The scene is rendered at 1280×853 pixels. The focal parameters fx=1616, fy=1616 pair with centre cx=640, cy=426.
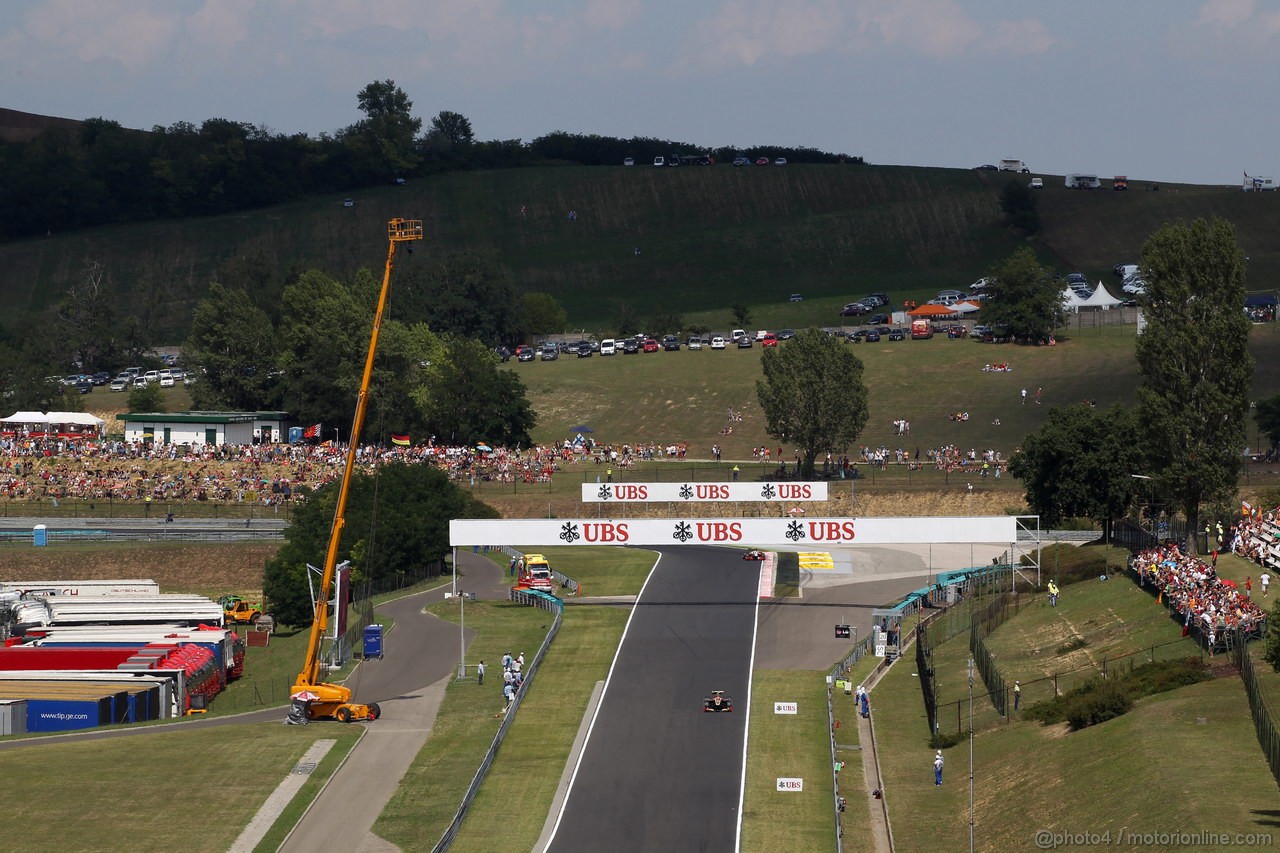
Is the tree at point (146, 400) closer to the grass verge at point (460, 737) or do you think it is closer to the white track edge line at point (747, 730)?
the grass verge at point (460, 737)

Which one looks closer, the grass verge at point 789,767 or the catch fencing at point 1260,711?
the catch fencing at point 1260,711

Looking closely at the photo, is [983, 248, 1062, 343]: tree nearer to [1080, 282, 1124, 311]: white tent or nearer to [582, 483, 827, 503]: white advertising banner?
[1080, 282, 1124, 311]: white tent

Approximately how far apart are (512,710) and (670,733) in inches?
232

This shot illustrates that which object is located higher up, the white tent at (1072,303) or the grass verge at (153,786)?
the white tent at (1072,303)

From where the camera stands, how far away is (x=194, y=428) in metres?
115

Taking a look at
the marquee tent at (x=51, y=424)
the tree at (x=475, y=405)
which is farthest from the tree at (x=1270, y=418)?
the marquee tent at (x=51, y=424)

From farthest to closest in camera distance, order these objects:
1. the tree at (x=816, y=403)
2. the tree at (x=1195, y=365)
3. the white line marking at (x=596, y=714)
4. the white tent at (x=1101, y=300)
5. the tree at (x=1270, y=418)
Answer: the white tent at (x=1101, y=300) → the tree at (x=816, y=403) → the tree at (x=1270, y=418) → the tree at (x=1195, y=365) → the white line marking at (x=596, y=714)

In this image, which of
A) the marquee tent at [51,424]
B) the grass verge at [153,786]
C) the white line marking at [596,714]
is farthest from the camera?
the marquee tent at [51,424]

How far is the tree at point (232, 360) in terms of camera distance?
132 metres

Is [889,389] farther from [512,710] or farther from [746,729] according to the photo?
[512,710]

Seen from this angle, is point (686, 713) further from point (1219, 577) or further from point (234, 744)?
point (1219, 577)

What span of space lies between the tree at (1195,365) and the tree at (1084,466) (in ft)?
38.7

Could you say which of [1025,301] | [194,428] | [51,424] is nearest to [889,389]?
[1025,301]

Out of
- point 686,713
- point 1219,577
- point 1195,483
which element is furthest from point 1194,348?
point 686,713
